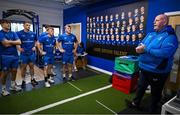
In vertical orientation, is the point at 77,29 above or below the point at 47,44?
above

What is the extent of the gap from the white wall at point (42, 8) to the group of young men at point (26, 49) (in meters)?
3.58

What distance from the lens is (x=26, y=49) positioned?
11.5 feet

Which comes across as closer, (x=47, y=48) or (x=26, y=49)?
(x=26, y=49)

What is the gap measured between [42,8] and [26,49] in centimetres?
428

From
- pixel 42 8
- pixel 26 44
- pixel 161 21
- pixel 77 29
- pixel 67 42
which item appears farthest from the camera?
pixel 42 8

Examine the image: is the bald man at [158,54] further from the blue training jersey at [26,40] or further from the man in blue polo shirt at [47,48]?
the blue training jersey at [26,40]

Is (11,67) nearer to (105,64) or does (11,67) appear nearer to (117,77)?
(117,77)

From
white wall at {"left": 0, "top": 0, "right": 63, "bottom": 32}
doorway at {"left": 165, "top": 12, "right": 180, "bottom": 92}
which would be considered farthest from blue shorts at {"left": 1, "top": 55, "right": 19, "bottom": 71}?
white wall at {"left": 0, "top": 0, "right": 63, "bottom": 32}

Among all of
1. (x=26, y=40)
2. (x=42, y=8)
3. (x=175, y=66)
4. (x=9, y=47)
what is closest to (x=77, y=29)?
(x=42, y=8)

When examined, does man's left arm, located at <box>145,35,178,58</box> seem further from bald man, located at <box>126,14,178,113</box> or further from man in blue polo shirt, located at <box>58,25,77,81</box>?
man in blue polo shirt, located at <box>58,25,77,81</box>

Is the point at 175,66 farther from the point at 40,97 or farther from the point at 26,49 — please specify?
the point at 26,49

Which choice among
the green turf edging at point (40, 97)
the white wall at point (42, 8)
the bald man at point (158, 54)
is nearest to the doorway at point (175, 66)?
the bald man at point (158, 54)

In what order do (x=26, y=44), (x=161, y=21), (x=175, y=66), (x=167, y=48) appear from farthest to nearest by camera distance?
1. (x=26, y=44)
2. (x=175, y=66)
3. (x=161, y=21)
4. (x=167, y=48)

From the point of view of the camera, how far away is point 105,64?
524cm
